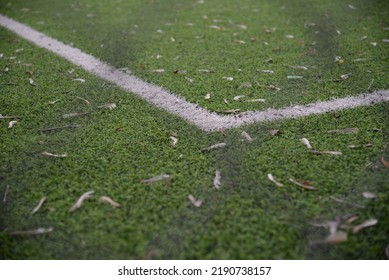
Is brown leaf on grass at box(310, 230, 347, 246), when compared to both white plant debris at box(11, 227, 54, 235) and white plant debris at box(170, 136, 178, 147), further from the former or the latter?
white plant debris at box(11, 227, 54, 235)

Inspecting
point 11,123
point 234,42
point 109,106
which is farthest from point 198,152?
point 234,42

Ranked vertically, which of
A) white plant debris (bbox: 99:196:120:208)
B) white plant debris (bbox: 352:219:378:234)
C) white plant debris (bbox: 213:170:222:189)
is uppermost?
white plant debris (bbox: 352:219:378:234)

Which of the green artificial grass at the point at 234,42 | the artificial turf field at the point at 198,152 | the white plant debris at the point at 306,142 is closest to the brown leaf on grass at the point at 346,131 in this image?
the artificial turf field at the point at 198,152

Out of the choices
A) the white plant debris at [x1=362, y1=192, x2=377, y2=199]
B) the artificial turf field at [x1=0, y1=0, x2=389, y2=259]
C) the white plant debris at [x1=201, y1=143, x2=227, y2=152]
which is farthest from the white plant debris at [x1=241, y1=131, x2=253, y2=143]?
the white plant debris at [x1=362, y1=192, x2=377, y2=199]

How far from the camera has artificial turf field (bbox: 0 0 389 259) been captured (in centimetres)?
170

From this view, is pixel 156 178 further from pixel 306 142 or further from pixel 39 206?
pixel 306 142

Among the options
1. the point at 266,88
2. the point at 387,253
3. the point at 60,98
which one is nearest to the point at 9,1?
the point at 60,98

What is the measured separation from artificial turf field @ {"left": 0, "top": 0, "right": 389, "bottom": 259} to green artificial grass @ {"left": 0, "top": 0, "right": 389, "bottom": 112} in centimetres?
2

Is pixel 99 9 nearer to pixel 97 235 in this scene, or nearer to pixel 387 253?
pixel 97 235

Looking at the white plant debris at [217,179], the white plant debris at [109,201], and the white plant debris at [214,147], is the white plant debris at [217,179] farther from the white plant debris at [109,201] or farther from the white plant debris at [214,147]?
the white plant debris at [109,201]

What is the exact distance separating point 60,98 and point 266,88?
60.7 inches

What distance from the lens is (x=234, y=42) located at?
377 cm

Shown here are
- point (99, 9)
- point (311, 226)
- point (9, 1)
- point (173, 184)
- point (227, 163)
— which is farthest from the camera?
point (9, 1)

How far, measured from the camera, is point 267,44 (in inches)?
145
